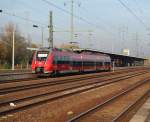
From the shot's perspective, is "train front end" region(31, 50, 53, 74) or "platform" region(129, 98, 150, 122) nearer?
"platform" region(129, 98, 150, 122)

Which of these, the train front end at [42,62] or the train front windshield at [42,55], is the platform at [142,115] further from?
the train front windshield at [42,55]

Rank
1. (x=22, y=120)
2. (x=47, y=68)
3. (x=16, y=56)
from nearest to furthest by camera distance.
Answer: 1. (x=22, y=120)
2. (x=47, y=68)
3. (x=16, y=56)

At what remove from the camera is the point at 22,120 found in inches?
438

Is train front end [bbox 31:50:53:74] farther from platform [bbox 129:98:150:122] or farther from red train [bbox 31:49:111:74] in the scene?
platform [bbox 129:98:150:122]

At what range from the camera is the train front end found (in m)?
34.8

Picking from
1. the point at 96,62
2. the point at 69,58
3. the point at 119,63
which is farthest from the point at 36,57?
the point at 119,63

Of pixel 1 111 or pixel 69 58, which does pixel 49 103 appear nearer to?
pixel 1 111

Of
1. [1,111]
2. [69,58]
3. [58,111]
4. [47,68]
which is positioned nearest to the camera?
[1,111]

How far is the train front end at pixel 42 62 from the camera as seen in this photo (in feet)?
114

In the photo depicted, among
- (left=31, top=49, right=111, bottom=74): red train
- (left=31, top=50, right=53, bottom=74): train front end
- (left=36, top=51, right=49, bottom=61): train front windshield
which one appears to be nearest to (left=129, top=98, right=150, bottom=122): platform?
(left=31, top=50, right=53, bottom=74): train front end

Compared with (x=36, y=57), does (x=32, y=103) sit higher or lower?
lower

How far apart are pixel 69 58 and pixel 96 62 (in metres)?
14.7

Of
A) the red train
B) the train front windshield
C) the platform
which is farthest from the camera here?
the train front windshield

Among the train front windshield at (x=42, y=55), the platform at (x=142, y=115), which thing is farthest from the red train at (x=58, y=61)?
the platform at (x=142, y=115)
